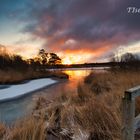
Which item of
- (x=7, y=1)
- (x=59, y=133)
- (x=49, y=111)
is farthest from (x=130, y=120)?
(x=7, y=1)

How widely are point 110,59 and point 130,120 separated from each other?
13039mm

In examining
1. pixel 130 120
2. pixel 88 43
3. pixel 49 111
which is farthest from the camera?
pixel 88 43

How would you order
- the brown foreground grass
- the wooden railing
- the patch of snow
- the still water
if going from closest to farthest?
the wooden railing < the brown foreground grass < the still water < the patch of snow

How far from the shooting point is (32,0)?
1162 centimetres

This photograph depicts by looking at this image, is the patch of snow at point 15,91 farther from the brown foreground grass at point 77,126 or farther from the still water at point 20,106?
the brown foreground grass at point 77,126

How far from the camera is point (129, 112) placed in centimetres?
174

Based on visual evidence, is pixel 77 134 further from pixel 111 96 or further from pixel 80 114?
pixel 111 96

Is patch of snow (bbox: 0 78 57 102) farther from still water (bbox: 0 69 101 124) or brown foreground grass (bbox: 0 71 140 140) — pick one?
brown foreground grass (bbox: 0 71 140 140)

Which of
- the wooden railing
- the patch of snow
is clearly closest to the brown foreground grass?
the wooden railing

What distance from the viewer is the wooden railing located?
1706 millimetres

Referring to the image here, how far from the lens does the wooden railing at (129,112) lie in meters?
1.71

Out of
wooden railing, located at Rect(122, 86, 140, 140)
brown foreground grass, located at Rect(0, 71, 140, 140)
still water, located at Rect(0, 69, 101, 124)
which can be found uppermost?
wooden railing, located at Rect(122, 86, 140, 140)

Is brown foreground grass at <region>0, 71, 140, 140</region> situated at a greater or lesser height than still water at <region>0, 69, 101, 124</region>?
greater

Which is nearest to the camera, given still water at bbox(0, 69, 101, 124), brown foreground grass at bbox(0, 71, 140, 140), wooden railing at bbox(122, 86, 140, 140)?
wooden railing at bbox(122, 86, 140, 140)
